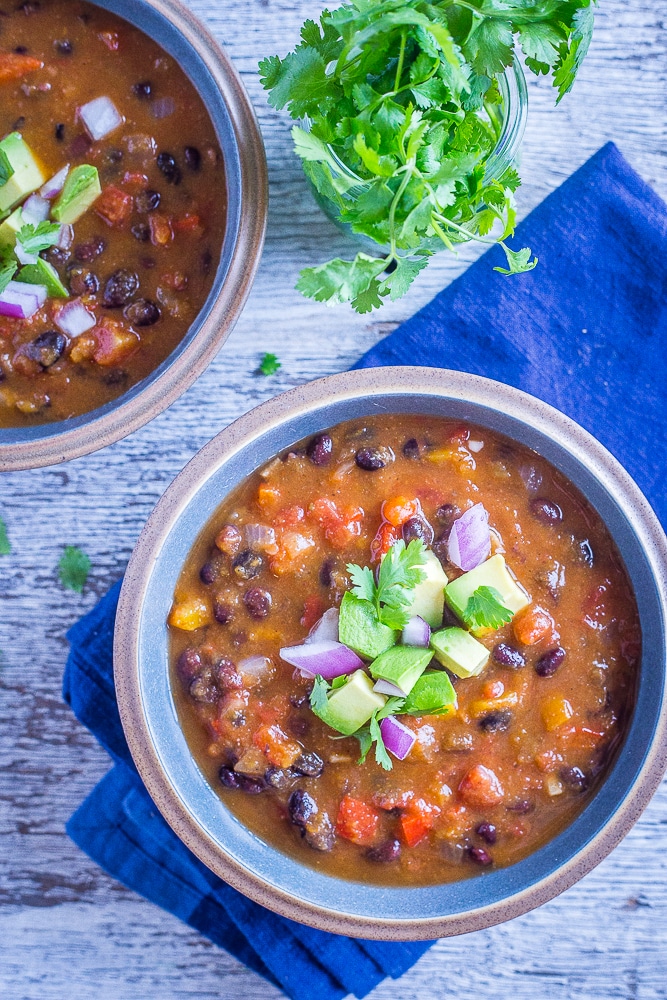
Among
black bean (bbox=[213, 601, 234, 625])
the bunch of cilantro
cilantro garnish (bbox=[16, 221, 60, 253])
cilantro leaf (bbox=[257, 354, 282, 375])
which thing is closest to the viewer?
the bunch of cilantro

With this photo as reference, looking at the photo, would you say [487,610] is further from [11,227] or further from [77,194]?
[11,227]

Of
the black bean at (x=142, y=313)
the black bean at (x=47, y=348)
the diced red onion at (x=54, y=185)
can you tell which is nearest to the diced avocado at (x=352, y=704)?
the black bean at (x=142, y=313)

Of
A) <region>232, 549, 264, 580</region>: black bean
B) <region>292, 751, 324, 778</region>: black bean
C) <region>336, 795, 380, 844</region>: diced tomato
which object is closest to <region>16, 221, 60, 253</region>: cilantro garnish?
<region>232, 549, 264, 580</region>: black bean

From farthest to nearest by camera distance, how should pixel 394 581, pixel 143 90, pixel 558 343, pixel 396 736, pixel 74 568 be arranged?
pixel 74 568 → pixel 558 343 → pixel 143 90 → pixel 396 736 → pixel 394 581

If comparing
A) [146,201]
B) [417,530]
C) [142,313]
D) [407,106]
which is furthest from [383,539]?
[146,201]

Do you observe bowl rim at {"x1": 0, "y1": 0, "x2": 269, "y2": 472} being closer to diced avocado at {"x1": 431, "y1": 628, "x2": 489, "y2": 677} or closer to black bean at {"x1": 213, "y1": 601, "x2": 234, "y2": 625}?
black bean at {"x1": 213, "y1": 601, "x2": 234, "y2": 625}
